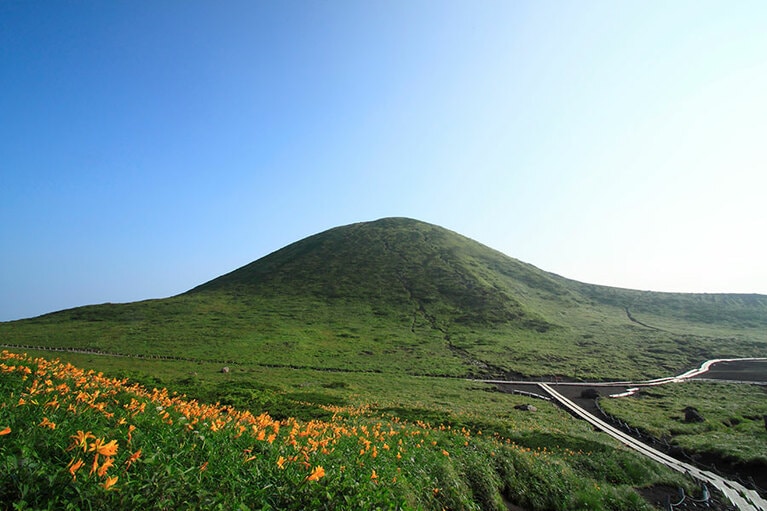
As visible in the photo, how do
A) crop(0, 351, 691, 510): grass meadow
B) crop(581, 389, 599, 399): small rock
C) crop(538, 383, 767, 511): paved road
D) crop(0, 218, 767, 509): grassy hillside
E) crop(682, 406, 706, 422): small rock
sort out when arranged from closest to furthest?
crop(0, 351, 691, 510): grass meadow < crop(0, 218, 767, 509): grassy hillside < crop(538, 383, 767, 511): paved road < crop(682, 406, 706, 422): small rock < crop(581, 389, 599, 399): small rock

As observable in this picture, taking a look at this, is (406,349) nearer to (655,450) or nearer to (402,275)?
(655,450)

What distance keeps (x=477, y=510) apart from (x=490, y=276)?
496 ft

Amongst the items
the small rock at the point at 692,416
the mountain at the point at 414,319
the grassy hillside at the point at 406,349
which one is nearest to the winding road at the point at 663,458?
the grassy hillside at the point at 406,349

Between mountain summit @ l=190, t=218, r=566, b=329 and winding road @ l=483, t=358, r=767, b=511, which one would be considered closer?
winding road @ l=483, t=358, r=767, b=511

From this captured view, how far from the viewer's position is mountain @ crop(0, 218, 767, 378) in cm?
7531

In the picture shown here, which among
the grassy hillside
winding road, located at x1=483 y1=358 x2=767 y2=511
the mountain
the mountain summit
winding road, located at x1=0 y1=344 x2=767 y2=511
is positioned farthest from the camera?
the mountain summit

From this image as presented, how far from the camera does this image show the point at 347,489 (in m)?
5.90

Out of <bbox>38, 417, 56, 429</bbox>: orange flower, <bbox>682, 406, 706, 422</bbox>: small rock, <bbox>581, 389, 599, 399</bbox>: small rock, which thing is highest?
<bbox>38, 417, 56, 429</bbox>: orange flower

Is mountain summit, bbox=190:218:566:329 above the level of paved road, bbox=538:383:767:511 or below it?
above

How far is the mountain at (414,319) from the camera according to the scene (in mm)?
75312

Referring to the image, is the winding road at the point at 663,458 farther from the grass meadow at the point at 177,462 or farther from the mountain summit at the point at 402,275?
the mountain summit at the point at 402,275

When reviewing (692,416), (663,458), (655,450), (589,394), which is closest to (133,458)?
(663,458)

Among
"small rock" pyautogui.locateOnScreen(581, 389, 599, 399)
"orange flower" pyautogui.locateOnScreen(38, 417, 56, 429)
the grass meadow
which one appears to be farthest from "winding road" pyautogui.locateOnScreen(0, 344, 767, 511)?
"orange flower" pyautogui.locateOnScreen(38, 417, 56, 429)

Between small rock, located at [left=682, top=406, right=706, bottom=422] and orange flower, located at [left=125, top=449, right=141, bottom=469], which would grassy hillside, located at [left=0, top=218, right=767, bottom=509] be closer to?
orange flower, located at [left=125, top=449, right=141, bottom=469]
